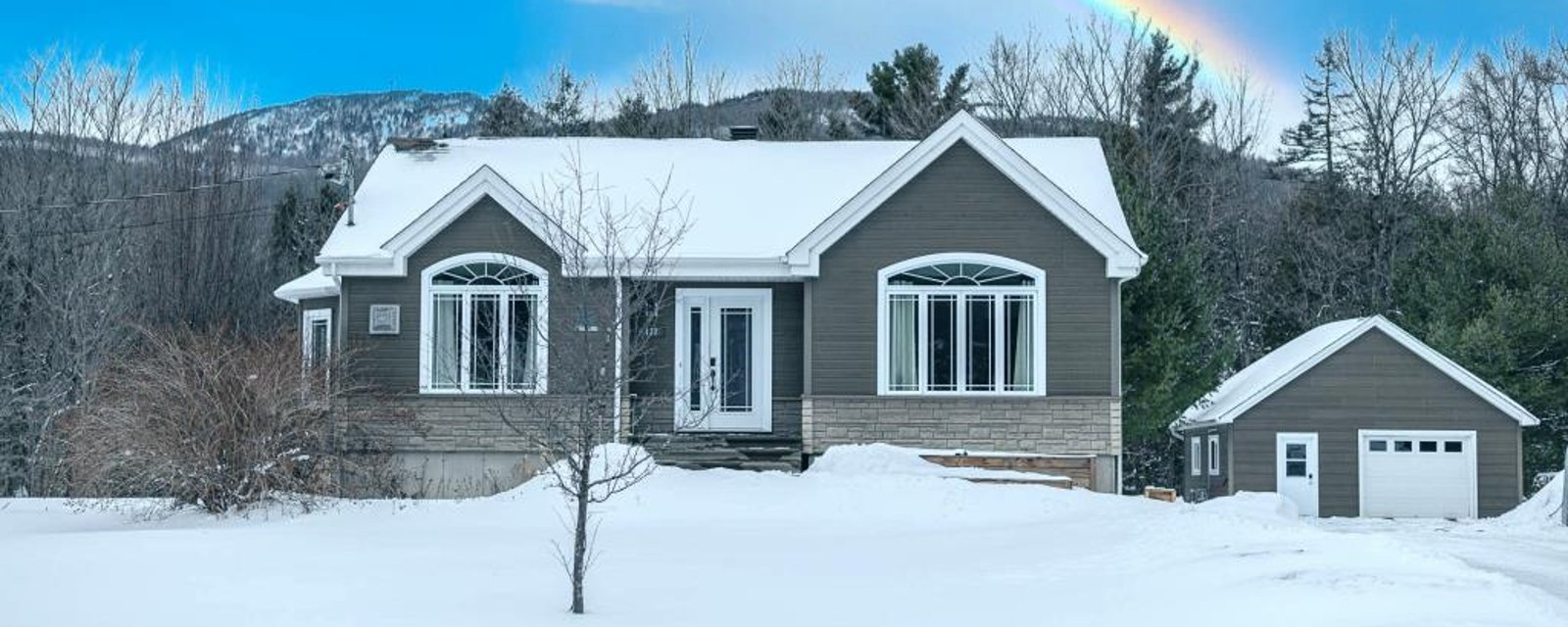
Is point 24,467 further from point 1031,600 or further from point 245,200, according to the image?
point 1031,600

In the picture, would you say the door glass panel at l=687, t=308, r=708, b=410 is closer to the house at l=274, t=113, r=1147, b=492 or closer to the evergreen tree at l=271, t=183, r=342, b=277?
the house at l=274, t=113, r=1147, b=492

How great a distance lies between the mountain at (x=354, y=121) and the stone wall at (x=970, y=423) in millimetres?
29983

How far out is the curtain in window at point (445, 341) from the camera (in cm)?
2342

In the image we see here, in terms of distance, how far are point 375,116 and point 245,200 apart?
1743cm

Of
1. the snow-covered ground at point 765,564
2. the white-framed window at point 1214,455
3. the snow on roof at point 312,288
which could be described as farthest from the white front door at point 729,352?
the white-framed window at point 1214,455

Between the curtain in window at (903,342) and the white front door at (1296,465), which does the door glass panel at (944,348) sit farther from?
the white front door at (1296,465)

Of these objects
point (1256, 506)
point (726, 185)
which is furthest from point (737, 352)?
point (1256, 506)

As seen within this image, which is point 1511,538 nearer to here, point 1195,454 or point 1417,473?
point 1417,473

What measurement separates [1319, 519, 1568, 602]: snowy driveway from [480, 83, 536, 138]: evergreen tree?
26769 millimetres

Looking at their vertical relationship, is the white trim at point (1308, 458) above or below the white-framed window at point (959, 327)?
A: below

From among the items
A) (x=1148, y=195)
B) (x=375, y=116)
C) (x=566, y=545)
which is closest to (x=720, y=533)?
(x=566, y=545)

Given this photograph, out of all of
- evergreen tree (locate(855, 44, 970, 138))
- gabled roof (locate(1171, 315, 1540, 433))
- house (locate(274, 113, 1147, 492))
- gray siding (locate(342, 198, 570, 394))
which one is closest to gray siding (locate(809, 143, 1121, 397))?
house (locate(274, 113, 1147, 492))

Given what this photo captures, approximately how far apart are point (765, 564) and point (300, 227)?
1232 inches

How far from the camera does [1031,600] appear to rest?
13.7m
